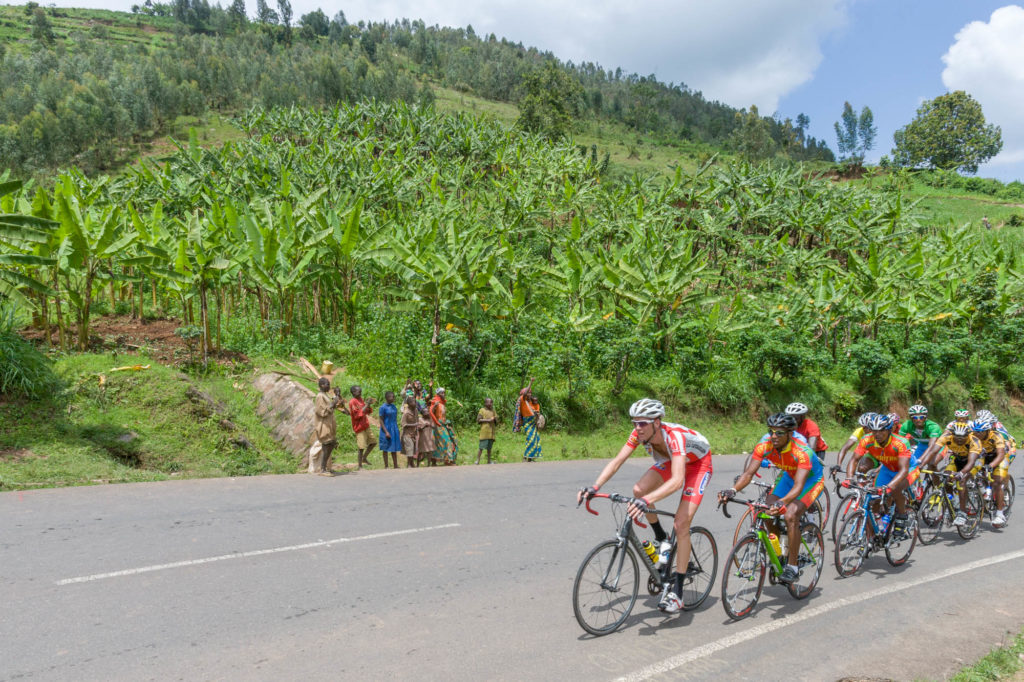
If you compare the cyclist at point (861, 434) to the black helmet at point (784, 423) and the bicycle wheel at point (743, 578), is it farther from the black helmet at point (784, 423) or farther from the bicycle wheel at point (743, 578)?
the bicycle wheel at point (743, 578)

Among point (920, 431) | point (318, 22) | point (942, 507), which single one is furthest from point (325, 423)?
point (318, 22)

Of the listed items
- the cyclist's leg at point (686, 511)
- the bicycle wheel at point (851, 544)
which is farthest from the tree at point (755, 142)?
the cyclist's leg at point (686, 511)

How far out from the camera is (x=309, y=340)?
53.2ft

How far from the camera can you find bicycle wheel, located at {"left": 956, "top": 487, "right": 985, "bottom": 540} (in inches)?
358

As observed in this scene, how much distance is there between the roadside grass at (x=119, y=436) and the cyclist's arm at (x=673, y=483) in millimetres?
7825

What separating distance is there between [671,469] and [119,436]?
9.17 meters

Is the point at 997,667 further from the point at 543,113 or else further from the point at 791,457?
the point at 543,113

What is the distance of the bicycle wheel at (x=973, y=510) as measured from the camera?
9.10 m

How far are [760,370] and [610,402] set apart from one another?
6024 millimetres

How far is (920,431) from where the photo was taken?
9.12 m

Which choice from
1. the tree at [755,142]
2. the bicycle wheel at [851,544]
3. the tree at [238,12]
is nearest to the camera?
the bicycle wheel at [851,544]

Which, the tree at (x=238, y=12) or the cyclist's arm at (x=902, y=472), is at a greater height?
the tree at (x=238, y=12)

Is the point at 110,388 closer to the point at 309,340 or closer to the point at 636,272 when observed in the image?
the point at 309,340

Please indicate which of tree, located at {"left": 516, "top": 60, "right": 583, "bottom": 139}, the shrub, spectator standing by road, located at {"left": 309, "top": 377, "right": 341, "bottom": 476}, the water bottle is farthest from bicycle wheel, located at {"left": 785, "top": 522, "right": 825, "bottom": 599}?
tree, located at {"left": 516, "top": 60, "right": 583, "bottom": 139}
